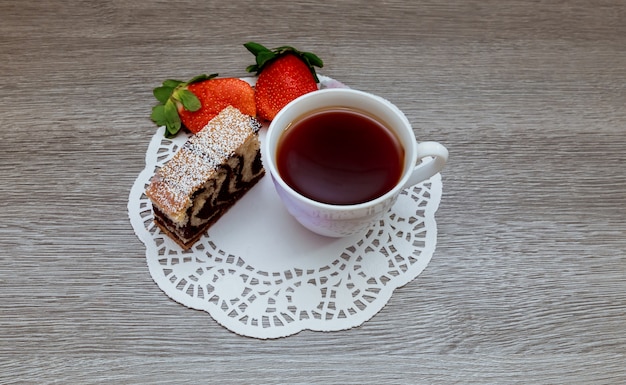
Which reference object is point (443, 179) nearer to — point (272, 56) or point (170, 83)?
point (272, 56)

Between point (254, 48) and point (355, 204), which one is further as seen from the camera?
point (254, 48)

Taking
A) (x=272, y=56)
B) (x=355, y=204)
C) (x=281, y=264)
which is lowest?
(x=281, y=264)

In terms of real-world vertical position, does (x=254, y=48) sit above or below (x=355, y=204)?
above

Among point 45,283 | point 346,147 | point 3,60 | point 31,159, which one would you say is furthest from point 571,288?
point 3,60

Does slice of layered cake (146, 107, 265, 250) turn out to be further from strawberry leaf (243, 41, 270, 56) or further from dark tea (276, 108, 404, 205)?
strawberry leaf (243, 41, 270, 56)

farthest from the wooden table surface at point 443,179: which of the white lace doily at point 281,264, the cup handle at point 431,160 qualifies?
the cup handle at point 431,160

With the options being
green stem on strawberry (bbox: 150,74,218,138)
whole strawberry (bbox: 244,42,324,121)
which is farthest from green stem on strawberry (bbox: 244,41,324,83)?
green stem on strawberry (bbox: 150,74,218,138)

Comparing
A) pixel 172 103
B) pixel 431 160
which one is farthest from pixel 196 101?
pixel 431 160
